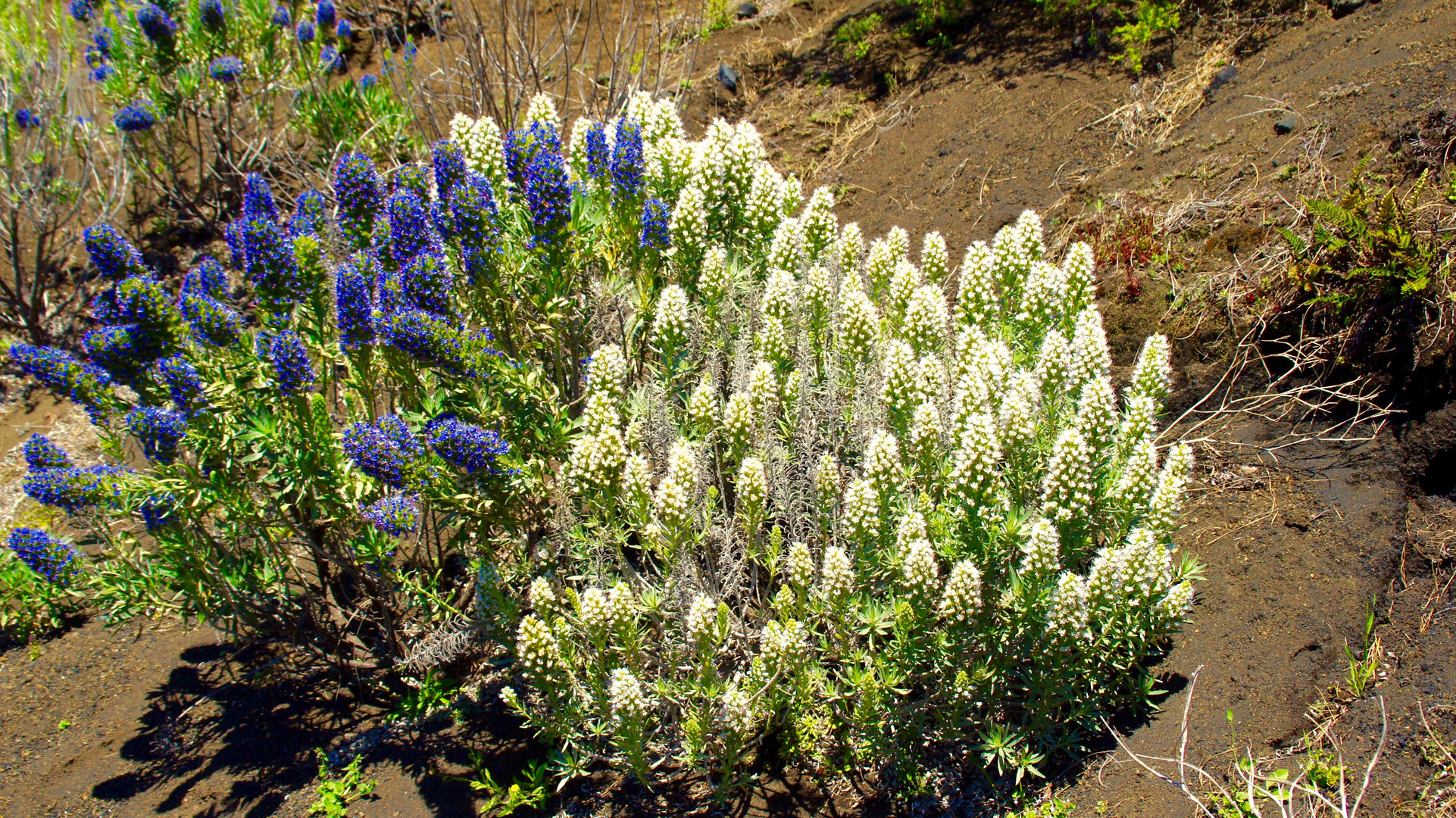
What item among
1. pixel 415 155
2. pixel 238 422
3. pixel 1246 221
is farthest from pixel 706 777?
pixel 415 155

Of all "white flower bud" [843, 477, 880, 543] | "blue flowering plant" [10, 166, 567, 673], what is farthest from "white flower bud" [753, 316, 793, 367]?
"blue flowering plant" [10, 166, 567, 673]

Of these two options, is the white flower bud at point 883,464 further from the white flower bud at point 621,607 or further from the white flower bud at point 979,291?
the white flower bud at point 979,291

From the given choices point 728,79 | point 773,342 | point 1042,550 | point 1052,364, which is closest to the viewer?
point 1042,550

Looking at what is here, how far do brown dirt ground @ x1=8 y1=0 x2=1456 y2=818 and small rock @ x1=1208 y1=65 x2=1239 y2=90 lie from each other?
121 millimetres

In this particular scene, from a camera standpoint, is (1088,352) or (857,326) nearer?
(1088,352)

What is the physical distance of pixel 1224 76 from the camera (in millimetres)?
5973

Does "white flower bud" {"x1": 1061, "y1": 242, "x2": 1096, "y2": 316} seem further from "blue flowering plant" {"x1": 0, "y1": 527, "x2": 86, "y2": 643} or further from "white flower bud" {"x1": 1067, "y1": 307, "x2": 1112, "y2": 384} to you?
"blue flowering plant" {"x1": 0, "y1": 527, "x2": 86, "y2": 643}

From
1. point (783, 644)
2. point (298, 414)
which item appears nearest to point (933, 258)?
point (783, 644)

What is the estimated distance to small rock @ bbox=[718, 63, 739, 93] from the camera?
866cm

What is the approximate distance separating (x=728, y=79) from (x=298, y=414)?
256 inches

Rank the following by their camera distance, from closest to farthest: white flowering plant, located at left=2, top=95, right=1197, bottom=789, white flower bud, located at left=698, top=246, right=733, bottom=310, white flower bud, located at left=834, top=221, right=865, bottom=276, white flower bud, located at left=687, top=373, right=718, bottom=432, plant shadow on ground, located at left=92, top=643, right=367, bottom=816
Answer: white flowering plant, located at left=2, top=95, right=1197, bottom=789 → white flower bud, located at left=687, top=373, right=718, bottom=432 → plant shadow on ground, located at left=92, top=643, right=367, bottom=816 → white flower bud, located at left=698, top=246, right=733, bottom=310 → white flower bud, located at left=834, top=221, right=865, bottom=276

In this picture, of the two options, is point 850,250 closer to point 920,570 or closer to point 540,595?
point 920,570

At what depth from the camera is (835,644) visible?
3.48 metres

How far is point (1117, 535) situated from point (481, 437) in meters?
2.45
